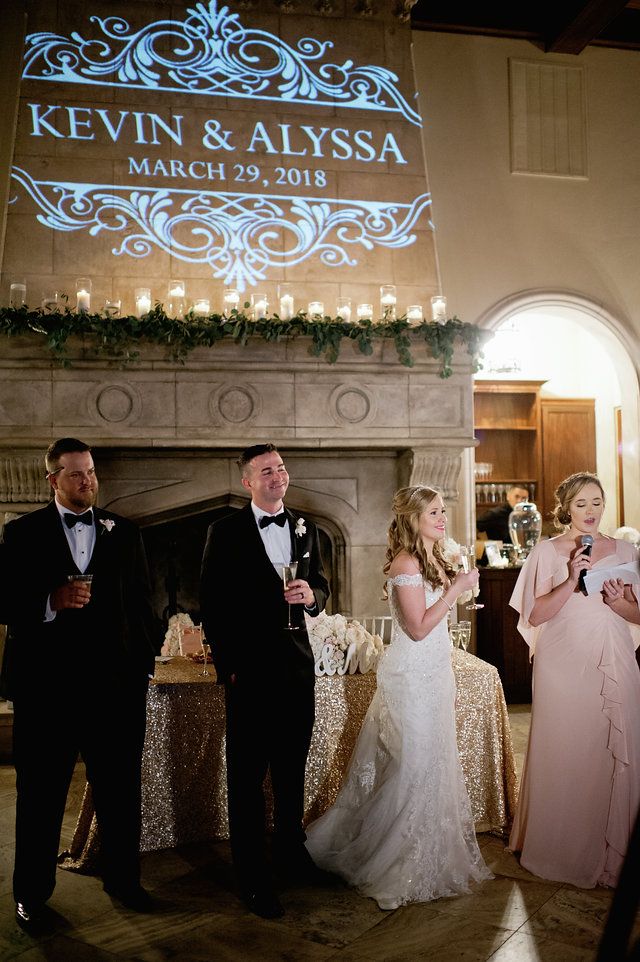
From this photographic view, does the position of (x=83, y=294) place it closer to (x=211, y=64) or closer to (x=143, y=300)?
(x=143, y=300)

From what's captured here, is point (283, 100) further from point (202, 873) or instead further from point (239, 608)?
point (202, 873)

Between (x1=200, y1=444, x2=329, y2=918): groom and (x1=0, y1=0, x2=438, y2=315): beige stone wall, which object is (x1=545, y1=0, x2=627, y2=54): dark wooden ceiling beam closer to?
(x1=0, y1=0, x2=438, y2=315): beige stone wall

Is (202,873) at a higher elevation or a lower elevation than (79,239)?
lower

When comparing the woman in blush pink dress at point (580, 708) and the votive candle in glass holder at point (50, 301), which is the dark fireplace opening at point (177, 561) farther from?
the woman in blush pink dress at point (580, 708)

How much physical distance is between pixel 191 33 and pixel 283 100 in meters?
0.80

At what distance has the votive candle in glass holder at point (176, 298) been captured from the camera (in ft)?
19.0

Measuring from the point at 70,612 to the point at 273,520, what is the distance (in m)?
0.83

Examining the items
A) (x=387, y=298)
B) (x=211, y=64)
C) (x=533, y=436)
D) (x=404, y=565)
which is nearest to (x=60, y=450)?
(x=404, y=565)

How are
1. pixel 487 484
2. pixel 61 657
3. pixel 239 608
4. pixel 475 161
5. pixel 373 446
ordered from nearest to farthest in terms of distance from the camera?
pixel 61 657 < pixel 239 608 < pixel 373 446 < pixel 475 161 < pixel 487 484

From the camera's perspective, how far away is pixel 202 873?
3.39 m

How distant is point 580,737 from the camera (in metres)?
3.29

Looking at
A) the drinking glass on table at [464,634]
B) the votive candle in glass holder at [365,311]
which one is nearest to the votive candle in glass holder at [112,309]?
the votive candle in glass holder at [365,311]

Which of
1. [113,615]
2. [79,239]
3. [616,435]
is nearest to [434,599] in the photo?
[113,615]

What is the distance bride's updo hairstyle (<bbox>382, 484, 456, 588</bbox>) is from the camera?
3256mm
